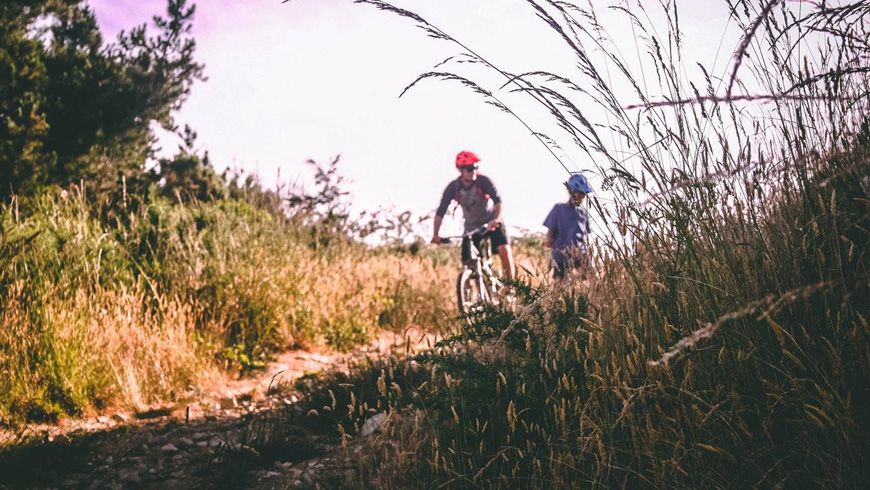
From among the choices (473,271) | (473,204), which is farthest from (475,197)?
(473,271)

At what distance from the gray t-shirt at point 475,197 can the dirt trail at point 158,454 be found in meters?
4.17

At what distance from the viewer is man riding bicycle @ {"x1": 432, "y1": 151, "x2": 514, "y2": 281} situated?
7.67 metres

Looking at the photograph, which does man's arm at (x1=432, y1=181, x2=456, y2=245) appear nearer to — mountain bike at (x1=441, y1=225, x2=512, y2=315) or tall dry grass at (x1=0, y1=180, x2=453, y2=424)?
mountain bike at (x1=441, y1=225, x2=512, y2=315)

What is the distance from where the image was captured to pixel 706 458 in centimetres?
165

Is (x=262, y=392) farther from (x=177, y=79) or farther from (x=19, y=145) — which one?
(x=177, y=79)

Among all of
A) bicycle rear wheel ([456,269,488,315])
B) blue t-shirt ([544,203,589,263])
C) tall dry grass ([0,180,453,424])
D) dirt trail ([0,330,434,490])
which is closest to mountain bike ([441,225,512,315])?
bicycle rear wheel ([456,269,488,315])

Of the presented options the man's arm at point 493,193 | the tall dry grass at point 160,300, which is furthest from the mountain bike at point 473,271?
the tall dry grass at point 160,300

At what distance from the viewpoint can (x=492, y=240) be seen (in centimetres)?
794

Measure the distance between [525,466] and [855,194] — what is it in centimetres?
141

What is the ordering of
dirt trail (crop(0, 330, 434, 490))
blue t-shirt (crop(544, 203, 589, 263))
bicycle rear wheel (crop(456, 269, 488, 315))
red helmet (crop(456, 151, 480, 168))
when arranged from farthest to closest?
red helmet (crop(456, 151, 480, 168)), bicycle rear wheel (crop(456, 269, 488, 315)), blue t-shirt (crop(544, 203, 589, 263)), dirt trail (crop(0, 330, 434, 490))

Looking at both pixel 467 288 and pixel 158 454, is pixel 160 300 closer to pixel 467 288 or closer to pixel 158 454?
pixel 158 454

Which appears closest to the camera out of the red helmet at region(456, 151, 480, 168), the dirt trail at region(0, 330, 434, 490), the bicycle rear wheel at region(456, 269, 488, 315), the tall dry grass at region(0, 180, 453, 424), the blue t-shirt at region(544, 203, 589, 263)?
the dirt trail at region(0, 330, 434, 490)

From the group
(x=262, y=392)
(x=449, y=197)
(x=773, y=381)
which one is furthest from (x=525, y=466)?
(x=449, y=197)

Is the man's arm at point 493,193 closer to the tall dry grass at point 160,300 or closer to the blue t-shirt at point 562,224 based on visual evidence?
the blue t-shirt at point 562,224
